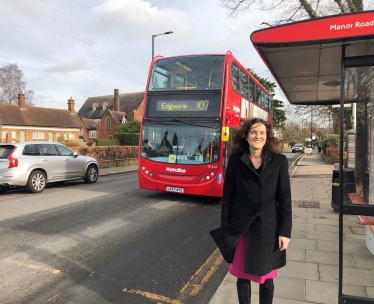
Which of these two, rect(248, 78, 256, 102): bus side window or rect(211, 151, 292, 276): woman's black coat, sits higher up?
rect(248, 78, 256, 102): bus side window

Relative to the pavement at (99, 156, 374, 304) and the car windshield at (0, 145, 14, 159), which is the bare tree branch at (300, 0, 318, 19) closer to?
the pavement at (99, 156, 374, 304)

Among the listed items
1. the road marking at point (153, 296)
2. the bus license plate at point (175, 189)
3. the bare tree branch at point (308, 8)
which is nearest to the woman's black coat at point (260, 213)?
the road marking at point (153, 296)

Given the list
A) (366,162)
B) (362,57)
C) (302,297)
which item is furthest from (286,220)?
(366,162)

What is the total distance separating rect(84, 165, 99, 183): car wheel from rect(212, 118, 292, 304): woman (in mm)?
10556

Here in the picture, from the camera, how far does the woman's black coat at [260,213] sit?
2.51m

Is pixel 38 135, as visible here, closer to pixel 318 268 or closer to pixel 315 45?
pixel 318 268

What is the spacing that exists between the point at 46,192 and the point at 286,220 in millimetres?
9375

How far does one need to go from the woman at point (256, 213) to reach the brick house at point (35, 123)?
4894cm

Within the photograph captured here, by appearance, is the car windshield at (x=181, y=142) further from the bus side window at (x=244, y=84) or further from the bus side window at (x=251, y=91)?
the bus side window at (x=251, y=91)

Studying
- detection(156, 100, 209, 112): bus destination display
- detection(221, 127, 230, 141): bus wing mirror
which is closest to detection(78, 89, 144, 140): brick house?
detection(156, 100, 209, 112): bus destination display

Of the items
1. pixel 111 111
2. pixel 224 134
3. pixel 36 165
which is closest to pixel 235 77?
pixel 224 134

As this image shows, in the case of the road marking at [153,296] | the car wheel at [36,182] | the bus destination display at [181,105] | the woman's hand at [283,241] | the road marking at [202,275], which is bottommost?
the road marking at [202,275]

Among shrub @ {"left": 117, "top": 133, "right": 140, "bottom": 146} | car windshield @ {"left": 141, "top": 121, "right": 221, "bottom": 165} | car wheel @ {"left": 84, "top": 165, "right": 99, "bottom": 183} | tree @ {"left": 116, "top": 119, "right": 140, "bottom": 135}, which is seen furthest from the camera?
tree @ {"left": 116, "top": 119, "right": 140, "bottom": 135}

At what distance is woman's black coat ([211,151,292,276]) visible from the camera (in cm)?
251
